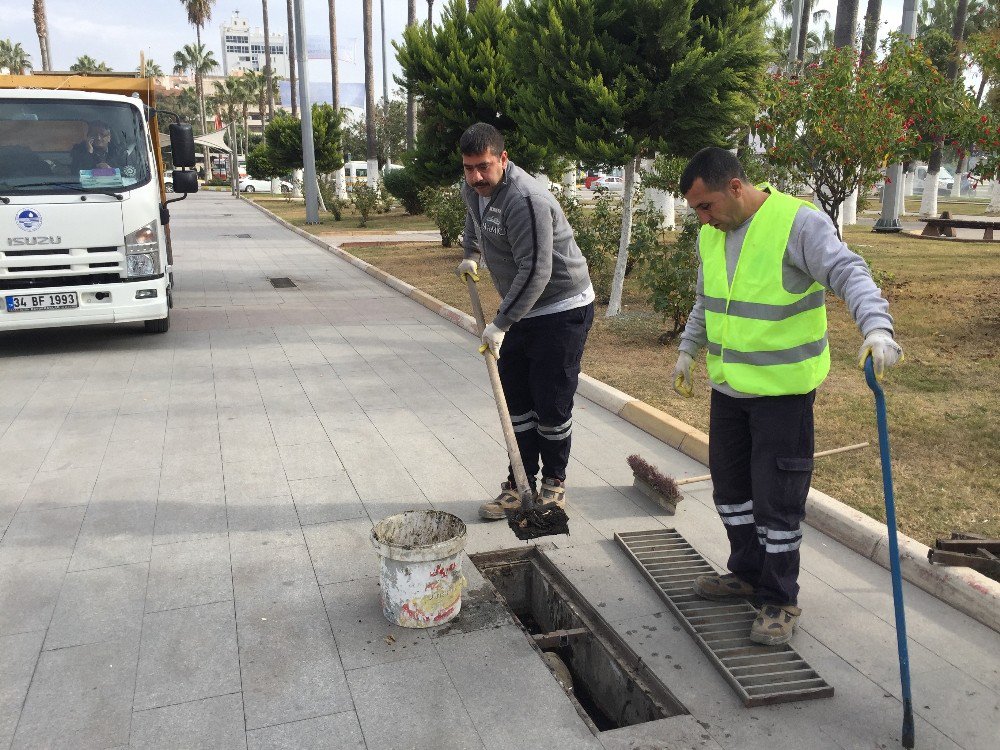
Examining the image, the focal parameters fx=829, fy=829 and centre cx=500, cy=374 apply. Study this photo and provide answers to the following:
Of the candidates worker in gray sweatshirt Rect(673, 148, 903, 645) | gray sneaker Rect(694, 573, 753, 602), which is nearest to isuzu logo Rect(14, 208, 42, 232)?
worker in gray sweatshirt Rect(673, 148, 903, 645)

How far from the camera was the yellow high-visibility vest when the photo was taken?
3.02 meters

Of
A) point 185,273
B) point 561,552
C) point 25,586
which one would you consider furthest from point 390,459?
point 185,273

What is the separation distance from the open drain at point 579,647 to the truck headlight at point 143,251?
226 inches

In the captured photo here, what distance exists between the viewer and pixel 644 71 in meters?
8.21

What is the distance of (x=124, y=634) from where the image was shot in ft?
10.8

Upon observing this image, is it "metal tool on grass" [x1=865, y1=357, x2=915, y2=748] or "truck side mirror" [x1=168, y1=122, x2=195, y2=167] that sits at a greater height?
"truck side mirror" [x1=168, y1=122, x2=195, y2=167]

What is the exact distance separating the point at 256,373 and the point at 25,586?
403cm

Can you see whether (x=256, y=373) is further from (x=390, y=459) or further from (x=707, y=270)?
(x=707, y=270)

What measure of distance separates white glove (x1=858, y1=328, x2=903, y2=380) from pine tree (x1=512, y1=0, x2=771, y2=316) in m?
5.73

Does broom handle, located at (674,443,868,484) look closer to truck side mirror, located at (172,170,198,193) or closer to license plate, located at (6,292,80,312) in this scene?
license plate, located at (6,292,80,312)

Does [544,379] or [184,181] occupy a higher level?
[184,181]

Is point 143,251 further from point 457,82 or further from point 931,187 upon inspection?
point 931,187

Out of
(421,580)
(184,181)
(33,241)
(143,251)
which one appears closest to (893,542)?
(421,580)

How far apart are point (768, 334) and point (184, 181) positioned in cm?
815
